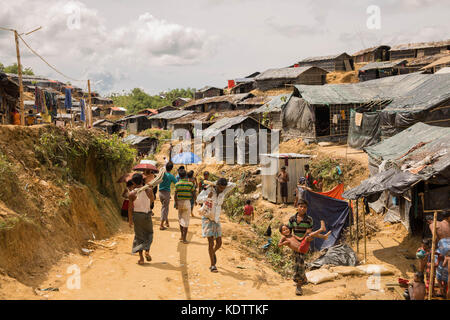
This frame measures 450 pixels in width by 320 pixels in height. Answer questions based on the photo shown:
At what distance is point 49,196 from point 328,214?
26.5 ft

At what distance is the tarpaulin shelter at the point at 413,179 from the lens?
26.5 feet

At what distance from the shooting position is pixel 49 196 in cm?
664

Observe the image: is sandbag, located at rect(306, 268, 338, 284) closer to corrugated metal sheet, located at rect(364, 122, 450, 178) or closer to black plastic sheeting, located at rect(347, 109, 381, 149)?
corrugated metal sheet, located at rect(364, 122, 450, 178)

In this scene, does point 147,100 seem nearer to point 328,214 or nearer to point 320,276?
point 328,214

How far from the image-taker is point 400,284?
6.83 m

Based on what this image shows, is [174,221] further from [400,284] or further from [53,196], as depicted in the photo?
[400,284]

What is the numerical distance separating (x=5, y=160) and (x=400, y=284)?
807 cm

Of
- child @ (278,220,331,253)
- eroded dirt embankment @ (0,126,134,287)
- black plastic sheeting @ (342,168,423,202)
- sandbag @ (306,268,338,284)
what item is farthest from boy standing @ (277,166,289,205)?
child @ (278,220,331,253)

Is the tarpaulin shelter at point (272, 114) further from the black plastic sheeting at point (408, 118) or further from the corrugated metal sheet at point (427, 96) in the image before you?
the corrugated metal sheet at point (427, 96)

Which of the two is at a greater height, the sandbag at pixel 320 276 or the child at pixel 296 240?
the child at pixel 296 240

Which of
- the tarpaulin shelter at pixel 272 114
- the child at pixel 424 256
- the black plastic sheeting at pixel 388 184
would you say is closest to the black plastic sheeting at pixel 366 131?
the tarpaulin shelter at pixel 272 114

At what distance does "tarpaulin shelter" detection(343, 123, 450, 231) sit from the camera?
8078 millimetres

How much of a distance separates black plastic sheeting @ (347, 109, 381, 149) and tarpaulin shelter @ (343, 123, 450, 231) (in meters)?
6.90

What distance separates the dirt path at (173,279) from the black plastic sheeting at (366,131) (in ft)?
41.4
